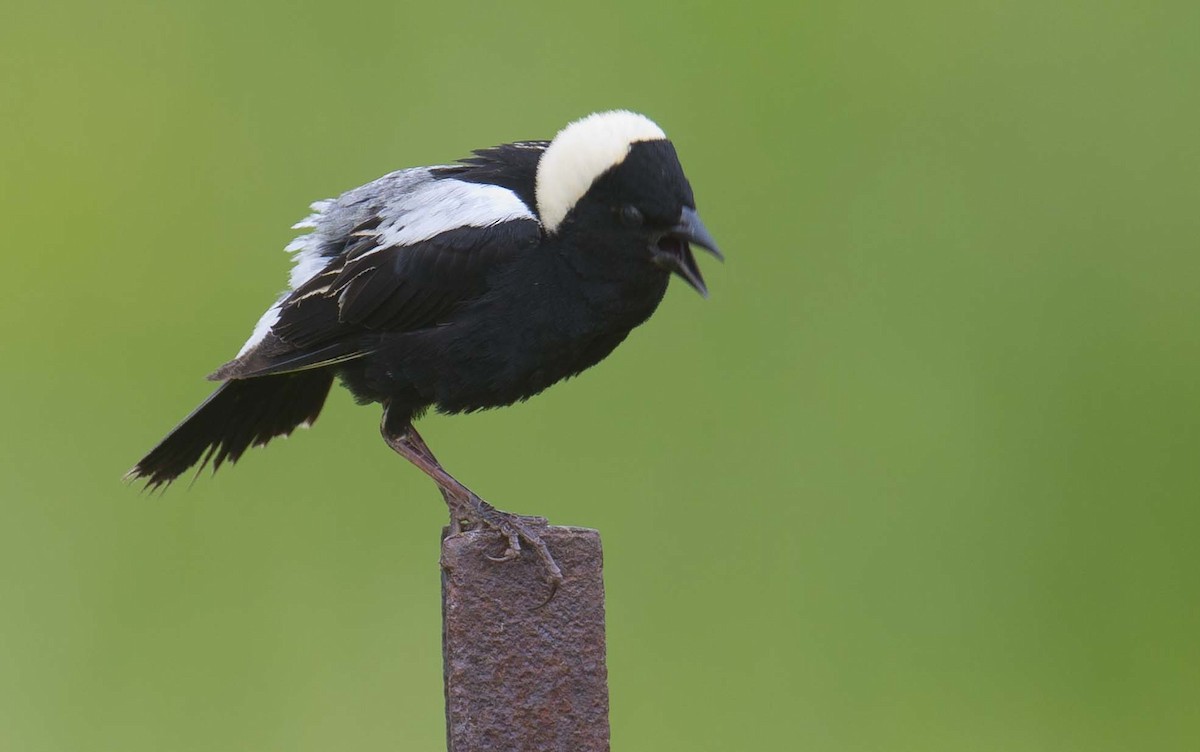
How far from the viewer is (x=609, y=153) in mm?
3574

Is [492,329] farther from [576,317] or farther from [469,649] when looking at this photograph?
[469,649]

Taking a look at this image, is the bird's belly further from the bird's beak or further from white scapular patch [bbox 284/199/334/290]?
white scapular patch [bbox 284/199/334/290]

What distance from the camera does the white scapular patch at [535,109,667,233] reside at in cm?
358

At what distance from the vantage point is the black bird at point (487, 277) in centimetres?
357

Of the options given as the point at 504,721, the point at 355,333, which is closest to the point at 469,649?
the point at 504,721

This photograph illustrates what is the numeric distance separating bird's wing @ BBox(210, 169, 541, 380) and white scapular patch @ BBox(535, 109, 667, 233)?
0.27 ft

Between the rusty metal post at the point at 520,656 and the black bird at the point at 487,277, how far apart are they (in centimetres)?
26

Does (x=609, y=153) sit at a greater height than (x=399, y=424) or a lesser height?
greater

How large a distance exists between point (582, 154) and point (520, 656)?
1246 mm

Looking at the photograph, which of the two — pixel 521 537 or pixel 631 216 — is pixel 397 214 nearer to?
pixel 631 216

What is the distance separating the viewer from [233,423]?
4.24 metres

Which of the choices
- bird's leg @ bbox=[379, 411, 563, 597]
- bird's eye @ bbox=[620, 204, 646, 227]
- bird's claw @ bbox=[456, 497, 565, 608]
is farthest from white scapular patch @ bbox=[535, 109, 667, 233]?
bird's claw @ bbox=[456, 497, 565, 608]

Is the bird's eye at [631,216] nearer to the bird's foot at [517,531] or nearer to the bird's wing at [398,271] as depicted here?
the bird's wing at [398,271]

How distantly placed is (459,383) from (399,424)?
29cm
